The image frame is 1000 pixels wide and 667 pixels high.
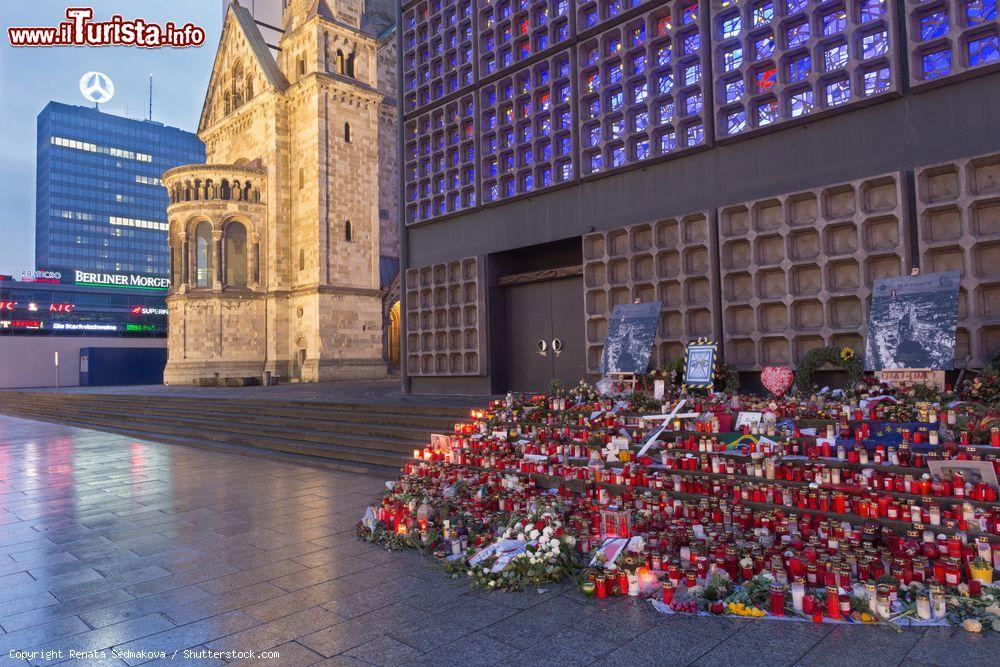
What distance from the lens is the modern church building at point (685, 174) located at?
8.45 metres

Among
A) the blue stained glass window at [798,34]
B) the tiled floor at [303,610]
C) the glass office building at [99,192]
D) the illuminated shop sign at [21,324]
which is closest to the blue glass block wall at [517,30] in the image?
the blue stained glass window at [798,34]

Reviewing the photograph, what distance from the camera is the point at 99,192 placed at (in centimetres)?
9538

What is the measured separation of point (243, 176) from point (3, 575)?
31486 millimetres

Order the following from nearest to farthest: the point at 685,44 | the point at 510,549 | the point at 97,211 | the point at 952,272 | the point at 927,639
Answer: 1. the point at 927,639
2. the point at 510,549
3. the point at 952,272
4. the point at 685,44
5. the point at 97,211

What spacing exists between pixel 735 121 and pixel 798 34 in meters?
1.47

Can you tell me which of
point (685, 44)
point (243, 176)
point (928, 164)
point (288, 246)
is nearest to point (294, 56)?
point (243, 176)

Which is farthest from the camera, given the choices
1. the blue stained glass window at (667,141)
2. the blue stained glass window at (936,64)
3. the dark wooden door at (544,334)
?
the dark wooden door at (544,334)

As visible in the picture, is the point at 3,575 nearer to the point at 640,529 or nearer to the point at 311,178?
the point at 640,529

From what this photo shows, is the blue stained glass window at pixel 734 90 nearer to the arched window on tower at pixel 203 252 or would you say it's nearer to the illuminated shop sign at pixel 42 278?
the arched window on tower at pixel 203 252

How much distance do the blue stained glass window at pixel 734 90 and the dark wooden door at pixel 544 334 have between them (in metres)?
4.48

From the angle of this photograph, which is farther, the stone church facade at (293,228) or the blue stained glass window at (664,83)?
the stone church facade at (293,228)

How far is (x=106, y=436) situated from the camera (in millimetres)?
17688

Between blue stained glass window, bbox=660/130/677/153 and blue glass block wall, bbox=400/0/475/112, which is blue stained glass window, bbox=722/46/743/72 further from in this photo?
blue glass block wall, bbox=400/0/475/112

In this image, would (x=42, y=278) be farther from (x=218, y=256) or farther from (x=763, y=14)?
(x=763, y=14)
